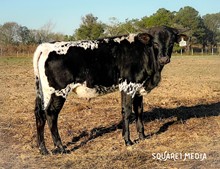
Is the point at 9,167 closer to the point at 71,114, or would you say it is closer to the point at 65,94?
the point at 65,94

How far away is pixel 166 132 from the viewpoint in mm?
6625

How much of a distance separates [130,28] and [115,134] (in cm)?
1384

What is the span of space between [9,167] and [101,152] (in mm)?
1865

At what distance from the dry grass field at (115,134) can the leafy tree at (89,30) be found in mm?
9727

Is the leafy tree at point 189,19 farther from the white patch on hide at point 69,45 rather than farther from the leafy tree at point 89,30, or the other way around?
the white patch on hide at point 69,45

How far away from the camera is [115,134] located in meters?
6.55

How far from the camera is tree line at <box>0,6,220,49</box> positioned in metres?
19.2

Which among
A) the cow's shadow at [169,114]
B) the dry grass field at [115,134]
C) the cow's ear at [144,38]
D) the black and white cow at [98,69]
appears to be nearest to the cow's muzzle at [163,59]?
the black and white cow at [98,69]

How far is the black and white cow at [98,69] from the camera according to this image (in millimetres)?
5457

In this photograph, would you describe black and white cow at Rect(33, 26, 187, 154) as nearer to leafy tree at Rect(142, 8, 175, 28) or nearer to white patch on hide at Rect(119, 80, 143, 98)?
white patch on hide at Rect(119, 80, 143, 98)

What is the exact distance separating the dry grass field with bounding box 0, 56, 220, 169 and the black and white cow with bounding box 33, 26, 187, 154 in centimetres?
49

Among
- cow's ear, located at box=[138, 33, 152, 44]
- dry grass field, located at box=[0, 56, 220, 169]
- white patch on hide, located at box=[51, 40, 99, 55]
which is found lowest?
dry grass field, located at box=[0, 56, 220, 169]

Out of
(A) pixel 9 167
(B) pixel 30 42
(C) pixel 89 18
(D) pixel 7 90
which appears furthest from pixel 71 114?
(B) pixel 30 42

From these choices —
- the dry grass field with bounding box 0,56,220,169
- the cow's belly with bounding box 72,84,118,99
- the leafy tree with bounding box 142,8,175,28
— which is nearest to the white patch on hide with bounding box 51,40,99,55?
the cow's belly with bounding box 72,84,118,99
